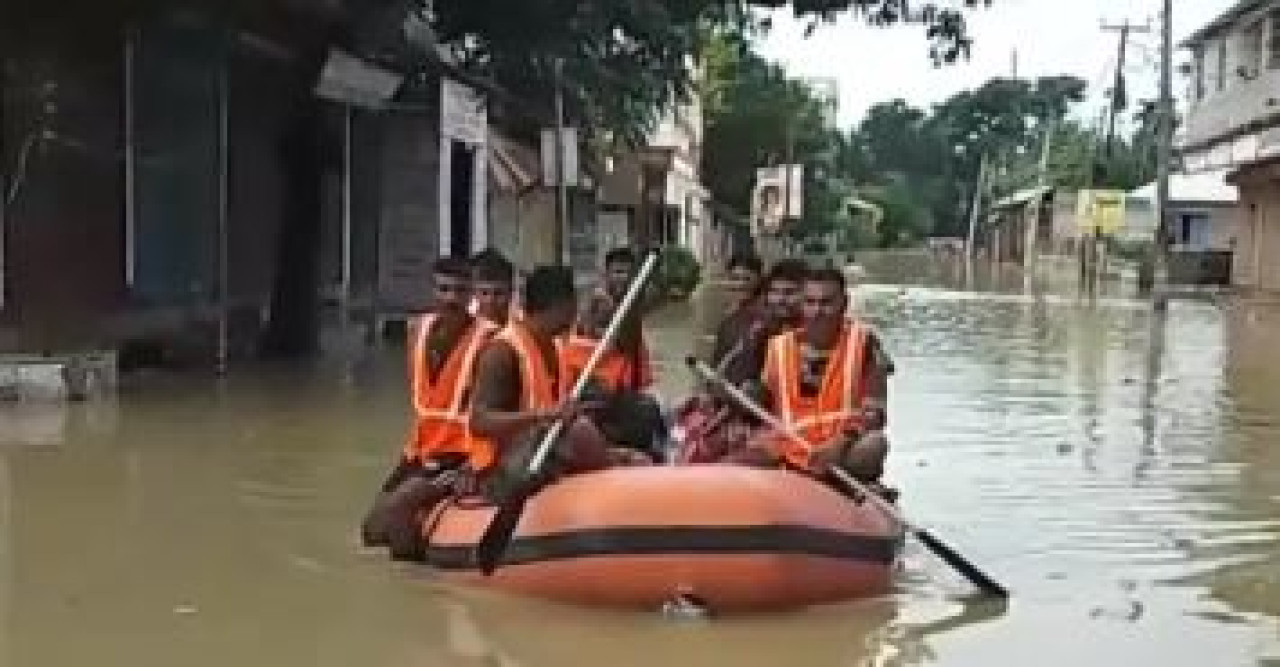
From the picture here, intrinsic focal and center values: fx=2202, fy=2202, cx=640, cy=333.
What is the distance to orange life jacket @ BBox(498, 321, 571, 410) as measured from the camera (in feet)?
29.1

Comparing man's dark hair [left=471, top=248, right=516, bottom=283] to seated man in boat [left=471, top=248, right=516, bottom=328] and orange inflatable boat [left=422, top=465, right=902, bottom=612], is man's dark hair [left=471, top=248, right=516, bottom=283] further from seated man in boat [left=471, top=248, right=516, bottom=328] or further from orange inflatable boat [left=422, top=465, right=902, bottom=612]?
orange inflatable boat [left=422, top=465, right=902, bottom=612]

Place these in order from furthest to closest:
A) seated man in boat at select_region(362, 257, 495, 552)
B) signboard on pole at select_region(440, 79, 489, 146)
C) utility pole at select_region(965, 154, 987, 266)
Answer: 1. utility pole at select_region(965, 154, 987, 266)
2. signboard on pole at select_region(440, 79, 489, 146)
3. seated man in boat at select_region(362, 257, 495, 552)

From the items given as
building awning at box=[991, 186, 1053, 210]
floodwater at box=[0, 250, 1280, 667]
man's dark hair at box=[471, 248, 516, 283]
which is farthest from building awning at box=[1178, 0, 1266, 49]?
man's dark hair at box=[471, 248, 516, 283]

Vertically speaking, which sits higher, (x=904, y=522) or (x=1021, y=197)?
(x=1021, y=197)

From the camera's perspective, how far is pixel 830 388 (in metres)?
9.52

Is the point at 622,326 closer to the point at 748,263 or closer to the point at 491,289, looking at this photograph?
the point at 491,289

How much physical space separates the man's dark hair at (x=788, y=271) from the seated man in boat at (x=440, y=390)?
79.8 inches

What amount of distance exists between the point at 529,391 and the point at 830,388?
4.62 feet

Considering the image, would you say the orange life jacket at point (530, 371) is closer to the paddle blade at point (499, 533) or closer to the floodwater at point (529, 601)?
the paddle blade at point (499, 533)

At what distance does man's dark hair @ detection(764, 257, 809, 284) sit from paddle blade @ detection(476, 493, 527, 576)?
2.54 m

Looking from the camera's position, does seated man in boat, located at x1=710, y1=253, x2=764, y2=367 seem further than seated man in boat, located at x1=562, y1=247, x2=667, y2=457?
Yes

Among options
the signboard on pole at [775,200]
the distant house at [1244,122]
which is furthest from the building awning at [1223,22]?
the signboard on pole at [775,200]

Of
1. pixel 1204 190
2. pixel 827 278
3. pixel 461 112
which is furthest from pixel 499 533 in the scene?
pixel 1204 190

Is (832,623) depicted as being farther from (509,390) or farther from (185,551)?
(185,551)
